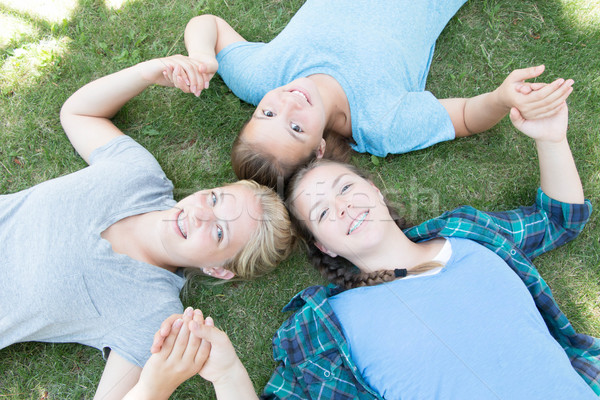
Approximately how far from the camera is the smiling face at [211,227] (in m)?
2.27

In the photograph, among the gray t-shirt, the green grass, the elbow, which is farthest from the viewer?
the elbow

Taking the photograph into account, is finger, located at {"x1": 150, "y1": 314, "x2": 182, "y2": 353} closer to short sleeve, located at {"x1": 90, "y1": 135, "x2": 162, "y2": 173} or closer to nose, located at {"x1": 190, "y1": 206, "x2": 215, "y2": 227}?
nose, located at {"x1": 190, "y1": 206, "x2": 215, "y2": 227}

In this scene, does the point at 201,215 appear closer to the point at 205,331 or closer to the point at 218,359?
the point at 205,331

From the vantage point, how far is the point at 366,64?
9.11 feet

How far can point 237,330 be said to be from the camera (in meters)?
2.71

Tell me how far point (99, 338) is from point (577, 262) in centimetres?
291

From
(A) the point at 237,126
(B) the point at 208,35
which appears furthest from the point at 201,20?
(A) the point at 237,126

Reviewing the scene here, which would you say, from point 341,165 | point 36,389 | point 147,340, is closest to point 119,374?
point 147,340

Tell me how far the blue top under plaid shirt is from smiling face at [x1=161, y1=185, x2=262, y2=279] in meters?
0.52

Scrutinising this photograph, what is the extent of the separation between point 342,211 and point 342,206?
0.03 metres

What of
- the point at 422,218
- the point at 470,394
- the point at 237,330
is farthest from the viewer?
the point at 422,218

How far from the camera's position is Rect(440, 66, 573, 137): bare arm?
2366 millimetres

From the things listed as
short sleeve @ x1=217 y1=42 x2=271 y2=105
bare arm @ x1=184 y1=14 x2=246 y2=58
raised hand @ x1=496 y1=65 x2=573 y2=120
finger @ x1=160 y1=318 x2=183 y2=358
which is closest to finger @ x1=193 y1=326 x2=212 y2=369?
finger @ x1=160 y1=318 x2=183 y2=358

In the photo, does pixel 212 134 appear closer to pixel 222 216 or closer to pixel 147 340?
pixel 222 216
